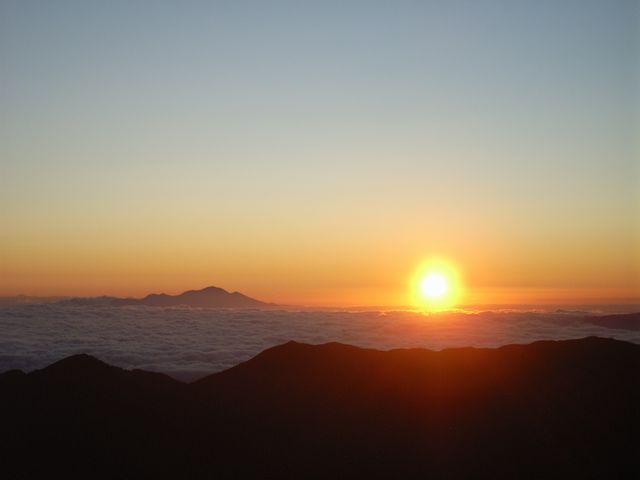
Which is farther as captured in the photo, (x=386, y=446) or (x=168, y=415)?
(x=168, y=415)

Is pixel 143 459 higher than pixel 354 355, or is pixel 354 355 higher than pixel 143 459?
pixel 354 355

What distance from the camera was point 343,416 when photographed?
134 feet

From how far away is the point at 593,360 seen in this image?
47.3 meters

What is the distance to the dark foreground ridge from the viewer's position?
35.9m

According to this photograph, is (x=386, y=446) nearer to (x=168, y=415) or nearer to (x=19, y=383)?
(x=168, y=415)

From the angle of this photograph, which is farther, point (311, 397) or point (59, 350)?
point (59, 350)

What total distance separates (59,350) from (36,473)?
49098 millimetres

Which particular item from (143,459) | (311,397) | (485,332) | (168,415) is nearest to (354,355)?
(311,397)

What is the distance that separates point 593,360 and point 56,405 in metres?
37.6

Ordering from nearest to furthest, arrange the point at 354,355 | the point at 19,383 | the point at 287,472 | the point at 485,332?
the point at 287,472, the point at 19,383, the point at 354,355, the point at 485,332

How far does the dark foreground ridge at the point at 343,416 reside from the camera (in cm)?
3591

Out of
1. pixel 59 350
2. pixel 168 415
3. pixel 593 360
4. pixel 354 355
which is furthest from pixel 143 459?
pixel 59 350

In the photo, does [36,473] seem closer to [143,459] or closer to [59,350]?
[143,459]

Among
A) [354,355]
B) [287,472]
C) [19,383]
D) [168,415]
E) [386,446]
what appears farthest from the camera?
[354,355]
